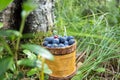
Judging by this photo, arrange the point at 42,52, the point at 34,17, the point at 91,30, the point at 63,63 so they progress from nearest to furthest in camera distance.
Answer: the point at 42,52 → the point at 63,63 → the point at 34,17 → the point at 91,30

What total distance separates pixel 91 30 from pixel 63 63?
0.54 meters

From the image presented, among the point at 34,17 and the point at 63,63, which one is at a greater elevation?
the point at 34,17

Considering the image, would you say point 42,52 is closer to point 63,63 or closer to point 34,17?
point 63,63

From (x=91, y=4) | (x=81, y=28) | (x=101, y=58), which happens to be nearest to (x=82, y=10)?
(x=91, y=4)

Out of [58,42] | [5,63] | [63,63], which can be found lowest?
[63,63]

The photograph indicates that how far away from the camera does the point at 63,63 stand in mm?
1487

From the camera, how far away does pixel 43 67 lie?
0.99 meters

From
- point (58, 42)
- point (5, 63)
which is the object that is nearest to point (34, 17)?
point (58, 42)

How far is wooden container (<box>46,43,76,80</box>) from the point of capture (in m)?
1.46

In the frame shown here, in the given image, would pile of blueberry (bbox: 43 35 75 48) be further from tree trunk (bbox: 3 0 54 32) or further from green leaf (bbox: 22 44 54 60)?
green leaf (bbox: 22 44 54 60)

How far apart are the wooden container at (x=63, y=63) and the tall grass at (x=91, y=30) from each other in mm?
53

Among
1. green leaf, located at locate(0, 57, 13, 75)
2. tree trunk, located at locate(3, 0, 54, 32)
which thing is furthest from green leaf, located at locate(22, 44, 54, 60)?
tree trunk, located at locate(3, 0, 54, 32)

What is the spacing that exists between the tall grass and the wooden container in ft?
0.17

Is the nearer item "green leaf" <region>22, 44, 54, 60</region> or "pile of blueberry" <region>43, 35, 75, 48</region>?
"green leaf" <region>22, 44, 54, 60</region>
